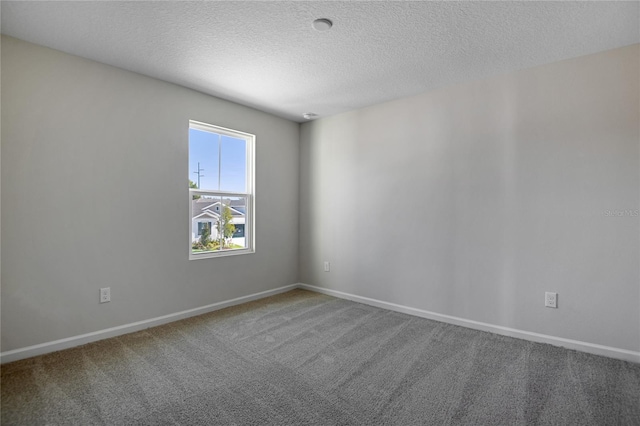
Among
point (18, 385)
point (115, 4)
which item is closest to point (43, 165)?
point (115, 4)

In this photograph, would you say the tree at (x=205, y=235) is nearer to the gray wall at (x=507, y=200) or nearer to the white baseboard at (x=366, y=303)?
the white baseboard at (x=366, y=303)

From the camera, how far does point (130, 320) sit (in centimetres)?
290

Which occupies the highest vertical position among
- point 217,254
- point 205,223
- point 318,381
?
point 205,223

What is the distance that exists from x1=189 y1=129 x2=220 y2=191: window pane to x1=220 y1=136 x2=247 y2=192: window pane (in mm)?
68

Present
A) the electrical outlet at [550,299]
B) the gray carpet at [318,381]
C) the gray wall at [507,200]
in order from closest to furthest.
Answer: the gray carpet at [318,381] → the gray wall at [507,200] → the electrical outlet at [550,299]

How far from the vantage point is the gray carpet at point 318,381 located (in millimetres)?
1765

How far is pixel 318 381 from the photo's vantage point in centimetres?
211

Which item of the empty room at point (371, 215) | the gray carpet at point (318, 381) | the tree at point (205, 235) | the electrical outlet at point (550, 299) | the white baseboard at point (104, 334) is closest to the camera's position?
the gray carpet at point (318, 381)

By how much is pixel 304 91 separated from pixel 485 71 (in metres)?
1.76

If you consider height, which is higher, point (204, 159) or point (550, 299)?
point (204, 159)

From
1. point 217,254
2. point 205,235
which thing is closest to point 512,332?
point 217,254

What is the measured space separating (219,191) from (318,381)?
2400 mm

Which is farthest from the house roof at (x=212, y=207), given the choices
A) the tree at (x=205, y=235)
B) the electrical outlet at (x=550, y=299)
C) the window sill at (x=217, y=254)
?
the electrical outlet at (x=550, y=299)

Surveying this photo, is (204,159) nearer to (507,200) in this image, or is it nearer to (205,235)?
(205,235)
